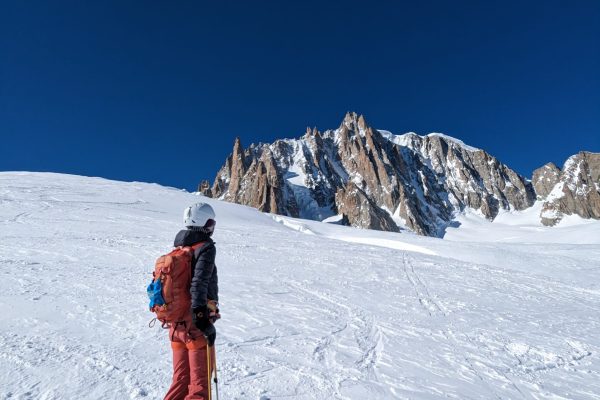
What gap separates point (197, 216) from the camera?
368cm

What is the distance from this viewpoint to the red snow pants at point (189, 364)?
135 inches

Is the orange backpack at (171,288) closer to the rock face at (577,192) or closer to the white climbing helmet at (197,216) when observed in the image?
the white climbing helmet at (197,216)

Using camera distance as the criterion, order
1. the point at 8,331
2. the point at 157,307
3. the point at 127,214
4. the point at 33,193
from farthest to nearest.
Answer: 1. the point at 33,193
2. the point at 127,214
3. the point at 8,331
4. the point at 157,307

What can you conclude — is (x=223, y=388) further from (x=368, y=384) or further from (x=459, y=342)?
(x=459, y=342)

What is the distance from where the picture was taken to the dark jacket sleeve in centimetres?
336

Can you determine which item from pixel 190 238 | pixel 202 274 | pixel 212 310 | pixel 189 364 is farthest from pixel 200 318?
pixel 190 238

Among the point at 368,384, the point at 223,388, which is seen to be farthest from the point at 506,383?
the point at 223,388

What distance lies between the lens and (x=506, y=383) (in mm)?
5055

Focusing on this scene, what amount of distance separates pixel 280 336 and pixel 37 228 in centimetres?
1441

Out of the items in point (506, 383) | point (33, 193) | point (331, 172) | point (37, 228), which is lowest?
point (506, 383)

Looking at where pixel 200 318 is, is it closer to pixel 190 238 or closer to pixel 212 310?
pixel 212 310

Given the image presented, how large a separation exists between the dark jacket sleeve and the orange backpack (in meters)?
0.14

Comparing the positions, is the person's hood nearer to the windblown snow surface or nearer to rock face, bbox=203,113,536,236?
the windblown snow surface

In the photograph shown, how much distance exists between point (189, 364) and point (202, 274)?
97cm
